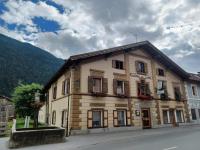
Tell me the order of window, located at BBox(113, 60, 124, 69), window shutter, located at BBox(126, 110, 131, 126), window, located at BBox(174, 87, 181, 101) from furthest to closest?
window, located at BBox(174, 87, 181, 101), window, located at BBox(113, 60, 124, 69), window shutter, located at BBox(126, 110, 131, 126)

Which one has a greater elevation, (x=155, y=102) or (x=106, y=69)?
(x=106, y=69)

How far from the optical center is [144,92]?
19.9m

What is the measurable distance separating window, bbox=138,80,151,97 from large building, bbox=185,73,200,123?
747 cm

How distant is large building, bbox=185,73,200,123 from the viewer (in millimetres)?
23945

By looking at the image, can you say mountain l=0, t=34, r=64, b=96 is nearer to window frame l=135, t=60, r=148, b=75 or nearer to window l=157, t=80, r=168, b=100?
window frame l=135, t=60, r=148, b=75

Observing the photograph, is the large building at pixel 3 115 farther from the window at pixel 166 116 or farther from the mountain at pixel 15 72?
the mountain at pixel 15 72

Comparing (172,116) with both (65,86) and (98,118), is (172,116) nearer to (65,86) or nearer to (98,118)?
(98,118)

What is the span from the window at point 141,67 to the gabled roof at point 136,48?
1.76 meters

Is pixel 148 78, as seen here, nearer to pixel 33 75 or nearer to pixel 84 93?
pixel 84 93

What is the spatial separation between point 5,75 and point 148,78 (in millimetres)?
61637

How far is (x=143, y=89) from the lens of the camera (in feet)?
65.8

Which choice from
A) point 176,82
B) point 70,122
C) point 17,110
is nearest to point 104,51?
point 70,122

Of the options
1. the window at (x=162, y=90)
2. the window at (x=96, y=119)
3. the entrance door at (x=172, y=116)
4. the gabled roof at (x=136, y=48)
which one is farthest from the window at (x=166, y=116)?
the window at (x=96, y=119)

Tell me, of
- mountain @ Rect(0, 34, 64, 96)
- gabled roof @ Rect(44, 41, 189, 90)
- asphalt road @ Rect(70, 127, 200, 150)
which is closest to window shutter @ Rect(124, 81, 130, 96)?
gabled roof @ Rect(44, 41, 189, 90)
